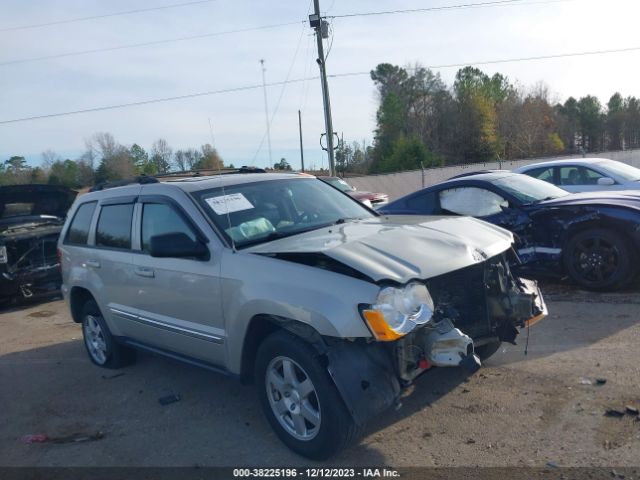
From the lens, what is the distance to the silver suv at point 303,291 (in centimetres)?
346

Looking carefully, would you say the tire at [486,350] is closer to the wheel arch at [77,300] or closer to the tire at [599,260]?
the tire at [599,260]

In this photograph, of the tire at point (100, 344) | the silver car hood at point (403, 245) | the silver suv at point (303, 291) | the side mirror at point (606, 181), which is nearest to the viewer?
the silver suv at point (303, 291)

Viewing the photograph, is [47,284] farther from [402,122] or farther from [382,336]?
[402,122]

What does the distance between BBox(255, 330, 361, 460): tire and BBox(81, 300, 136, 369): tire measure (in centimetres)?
250

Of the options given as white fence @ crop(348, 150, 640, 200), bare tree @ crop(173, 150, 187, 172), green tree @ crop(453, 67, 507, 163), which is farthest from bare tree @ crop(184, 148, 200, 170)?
green tree @ crop(453, 67, 507, 163)

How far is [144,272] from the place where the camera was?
495cm

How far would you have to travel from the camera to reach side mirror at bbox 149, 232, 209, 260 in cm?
418

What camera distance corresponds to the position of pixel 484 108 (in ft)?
193

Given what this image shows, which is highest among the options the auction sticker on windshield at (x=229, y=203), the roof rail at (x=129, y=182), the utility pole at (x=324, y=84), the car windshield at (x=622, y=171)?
the utility pole at (x=324, y=84)

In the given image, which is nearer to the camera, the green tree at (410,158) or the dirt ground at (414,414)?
the dirt ground at (414,414)

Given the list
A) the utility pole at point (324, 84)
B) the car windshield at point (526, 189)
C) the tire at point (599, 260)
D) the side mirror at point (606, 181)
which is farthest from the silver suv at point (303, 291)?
the utility pole at point (324, 84)

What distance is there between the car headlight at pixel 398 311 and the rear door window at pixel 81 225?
150 inches

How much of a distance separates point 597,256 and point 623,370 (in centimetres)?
255

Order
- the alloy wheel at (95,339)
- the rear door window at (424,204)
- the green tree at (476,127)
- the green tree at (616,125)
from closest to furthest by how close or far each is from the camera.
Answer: the alloy wheel at (95,339) → the rear door window at (424,204) → the green tree at (476,127) → the green tree at (616,125)
